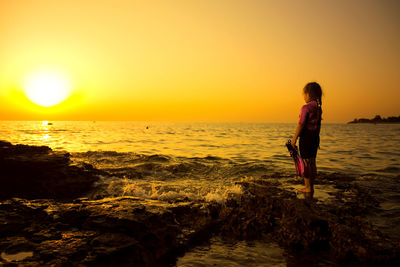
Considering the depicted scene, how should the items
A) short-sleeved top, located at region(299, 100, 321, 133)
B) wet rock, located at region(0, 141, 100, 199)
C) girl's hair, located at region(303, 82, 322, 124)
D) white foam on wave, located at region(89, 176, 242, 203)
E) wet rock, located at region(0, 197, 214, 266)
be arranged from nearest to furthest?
wet rock, located at region(0, 197, 214, 266)
short-sleeved top, located at region(299, 100, 321, 133)
girl's hair, located at region(303, 82, 322, 124)
white foam on wave, located at region(89, 176, 242, 203)
wet rock, located at region(0, 141, 100, 199)

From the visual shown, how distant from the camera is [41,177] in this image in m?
7.14

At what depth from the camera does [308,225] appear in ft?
12.7

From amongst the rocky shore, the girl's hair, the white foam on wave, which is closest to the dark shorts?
the girl's hair

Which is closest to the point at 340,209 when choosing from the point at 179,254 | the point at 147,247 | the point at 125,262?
the point at 179,254

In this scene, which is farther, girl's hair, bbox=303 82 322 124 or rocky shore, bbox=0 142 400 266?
girl's hair, bbox=303 82 322 124

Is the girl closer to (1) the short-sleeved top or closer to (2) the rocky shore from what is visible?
(1) the short-sleeved top

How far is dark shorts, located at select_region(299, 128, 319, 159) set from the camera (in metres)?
5.62

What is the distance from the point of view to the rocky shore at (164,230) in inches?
115

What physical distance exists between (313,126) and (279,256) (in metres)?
3.23

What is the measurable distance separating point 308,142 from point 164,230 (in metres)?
3.87

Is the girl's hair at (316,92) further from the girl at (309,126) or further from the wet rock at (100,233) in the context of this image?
the wet rock at (100,233)

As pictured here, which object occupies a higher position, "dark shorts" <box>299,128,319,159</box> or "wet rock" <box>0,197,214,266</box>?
"dark shorts" <box>299,128,319,159</box>

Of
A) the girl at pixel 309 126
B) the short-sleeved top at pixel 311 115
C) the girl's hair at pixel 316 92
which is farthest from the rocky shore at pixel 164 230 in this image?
the girl's hair at pixel 316 92

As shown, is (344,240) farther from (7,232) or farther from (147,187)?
(147,187)
